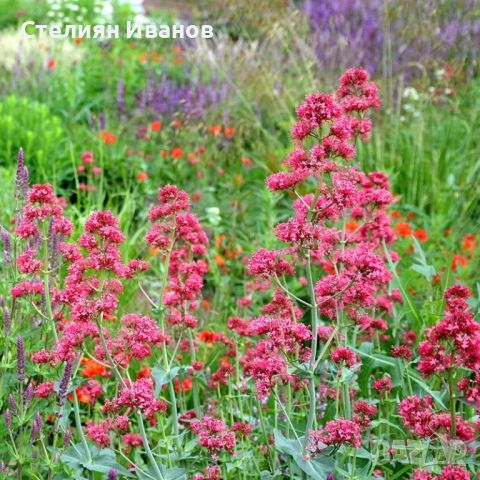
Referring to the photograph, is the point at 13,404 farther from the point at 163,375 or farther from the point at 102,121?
the point at 102,121

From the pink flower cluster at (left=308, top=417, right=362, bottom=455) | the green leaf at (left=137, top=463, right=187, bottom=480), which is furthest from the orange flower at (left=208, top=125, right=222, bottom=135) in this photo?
the pink flower cluster at (left=308, top=417, right=362, bottom=455)

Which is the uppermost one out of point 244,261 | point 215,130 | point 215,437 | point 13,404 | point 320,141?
point 320,141

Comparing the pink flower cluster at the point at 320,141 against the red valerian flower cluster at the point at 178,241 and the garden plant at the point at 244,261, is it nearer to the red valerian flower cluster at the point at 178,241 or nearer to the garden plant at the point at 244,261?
the garden plant at the point at 244,261

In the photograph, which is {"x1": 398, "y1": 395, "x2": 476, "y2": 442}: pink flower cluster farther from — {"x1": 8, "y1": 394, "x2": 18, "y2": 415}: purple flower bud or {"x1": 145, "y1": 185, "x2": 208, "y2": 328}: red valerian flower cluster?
{"x1": 8, "y1": 394, "x2": 18, "y2": 415}: purple flower bud

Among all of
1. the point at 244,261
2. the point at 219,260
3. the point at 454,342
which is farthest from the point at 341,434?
the point at 244,261

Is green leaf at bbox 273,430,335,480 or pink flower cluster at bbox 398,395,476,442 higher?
pink flower cluster at bbox 398,395,476,442

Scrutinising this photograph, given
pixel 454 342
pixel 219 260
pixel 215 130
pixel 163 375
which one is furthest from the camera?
pixel 215 130

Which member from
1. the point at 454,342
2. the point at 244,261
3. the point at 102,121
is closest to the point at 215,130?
the point at 102,121

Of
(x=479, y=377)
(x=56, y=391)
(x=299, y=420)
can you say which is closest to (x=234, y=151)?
(x=299, y=420)

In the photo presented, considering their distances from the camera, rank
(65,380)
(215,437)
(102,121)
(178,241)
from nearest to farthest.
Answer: (65,380) < (215,437) < (178,241) < (102,121)

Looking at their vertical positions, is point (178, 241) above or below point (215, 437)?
above

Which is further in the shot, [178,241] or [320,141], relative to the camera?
[178,241]

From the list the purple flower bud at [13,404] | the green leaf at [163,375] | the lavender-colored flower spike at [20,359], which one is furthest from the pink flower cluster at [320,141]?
the purple flower bud at [13,404]

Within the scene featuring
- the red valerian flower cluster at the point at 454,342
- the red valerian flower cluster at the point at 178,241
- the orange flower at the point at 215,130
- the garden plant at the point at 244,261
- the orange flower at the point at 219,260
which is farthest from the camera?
the orange flower at the point at 215,130
